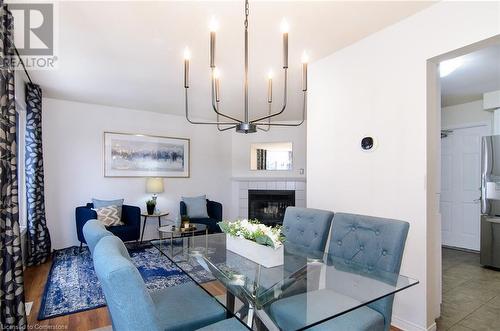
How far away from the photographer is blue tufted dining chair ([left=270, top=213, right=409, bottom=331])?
1390 mm

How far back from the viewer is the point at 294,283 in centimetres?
155

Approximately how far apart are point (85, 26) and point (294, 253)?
2.42 m

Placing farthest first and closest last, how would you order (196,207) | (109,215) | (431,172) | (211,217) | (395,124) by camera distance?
(211,217), (196,207), (109,215), (395,124), (431,172)

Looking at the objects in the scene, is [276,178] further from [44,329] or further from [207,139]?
[44,329]

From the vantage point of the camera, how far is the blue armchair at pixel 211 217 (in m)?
4.77

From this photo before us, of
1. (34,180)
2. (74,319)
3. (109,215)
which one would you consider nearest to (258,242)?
(74,319)

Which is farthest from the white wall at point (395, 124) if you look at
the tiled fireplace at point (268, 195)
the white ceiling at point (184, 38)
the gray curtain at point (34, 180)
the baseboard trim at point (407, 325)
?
the gray curtain at point (34, 180)

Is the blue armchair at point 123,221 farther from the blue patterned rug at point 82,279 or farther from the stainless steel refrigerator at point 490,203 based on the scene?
the stainless steel refrigerator at point 490,203

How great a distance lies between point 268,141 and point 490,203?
3674mm

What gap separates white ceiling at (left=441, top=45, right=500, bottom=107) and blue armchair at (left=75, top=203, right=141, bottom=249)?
4618mm

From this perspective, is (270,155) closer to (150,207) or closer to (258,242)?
(150,207)

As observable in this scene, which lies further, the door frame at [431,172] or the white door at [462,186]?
the white door at [462,186]

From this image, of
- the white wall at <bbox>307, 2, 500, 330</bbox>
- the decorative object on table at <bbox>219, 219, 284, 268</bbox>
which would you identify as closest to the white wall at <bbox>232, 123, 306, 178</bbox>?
the white wall at <bbox>307, 2, 500, 330</bbox>

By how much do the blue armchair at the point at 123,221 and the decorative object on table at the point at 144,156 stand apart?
31.1 inches
